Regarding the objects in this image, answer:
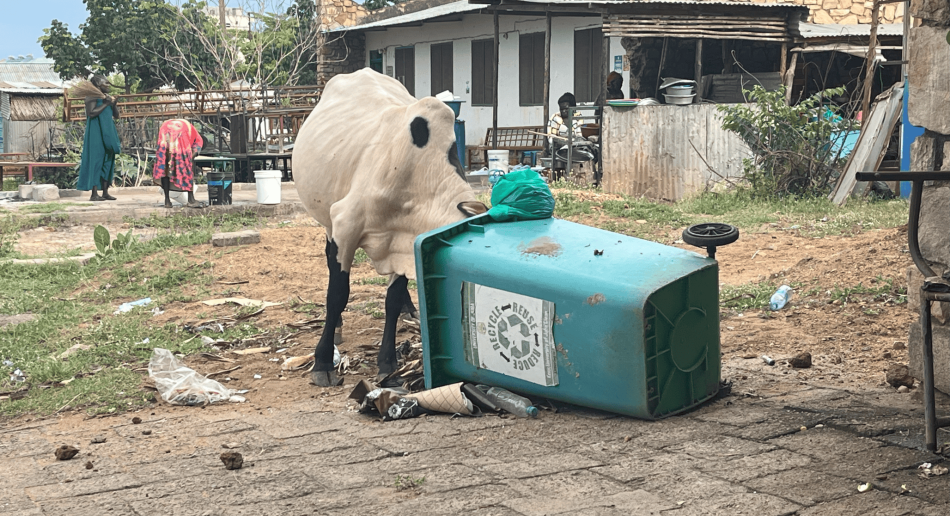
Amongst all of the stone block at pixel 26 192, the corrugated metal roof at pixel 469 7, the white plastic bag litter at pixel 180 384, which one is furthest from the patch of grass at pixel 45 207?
the white plastic bag litter at pixel 180 384

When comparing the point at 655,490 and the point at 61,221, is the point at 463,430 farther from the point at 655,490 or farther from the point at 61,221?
the point at 61,221

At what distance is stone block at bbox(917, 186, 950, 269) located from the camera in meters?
4.05

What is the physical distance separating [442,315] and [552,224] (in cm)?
66

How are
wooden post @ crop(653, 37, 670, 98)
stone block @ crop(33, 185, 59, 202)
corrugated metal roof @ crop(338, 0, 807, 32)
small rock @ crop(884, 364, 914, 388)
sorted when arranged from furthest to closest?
wooden post @ crop(653, 37, 670, 98), stone block @ crop(33, 185, 59, 202), corrugated metal roof @ crop(338, 0, 807, 32), small rock @ crop(884, 364, 914, 388)

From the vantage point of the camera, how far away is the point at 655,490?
10.8 ft

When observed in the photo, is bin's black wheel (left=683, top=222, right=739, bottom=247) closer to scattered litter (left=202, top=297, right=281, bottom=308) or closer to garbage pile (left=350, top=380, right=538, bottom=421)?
garbage pile (left=350, top=380, right=538, bottom=421)

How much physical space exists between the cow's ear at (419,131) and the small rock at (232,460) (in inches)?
81.3

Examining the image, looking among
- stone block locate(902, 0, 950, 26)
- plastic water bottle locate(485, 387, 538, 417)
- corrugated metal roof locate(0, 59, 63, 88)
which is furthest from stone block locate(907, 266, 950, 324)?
corrugated metal roof locate(0, 59, 63, 88)

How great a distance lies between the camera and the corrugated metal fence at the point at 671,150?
13.1 m

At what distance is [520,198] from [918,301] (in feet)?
5.92

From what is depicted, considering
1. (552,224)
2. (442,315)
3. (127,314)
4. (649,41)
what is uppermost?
(649,41)

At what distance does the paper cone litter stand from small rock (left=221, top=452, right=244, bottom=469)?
0.94 metres

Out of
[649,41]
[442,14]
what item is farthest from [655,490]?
[442,14]

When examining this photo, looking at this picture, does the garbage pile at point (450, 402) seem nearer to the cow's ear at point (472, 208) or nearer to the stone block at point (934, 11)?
the cow's ear at point (472, 208)
